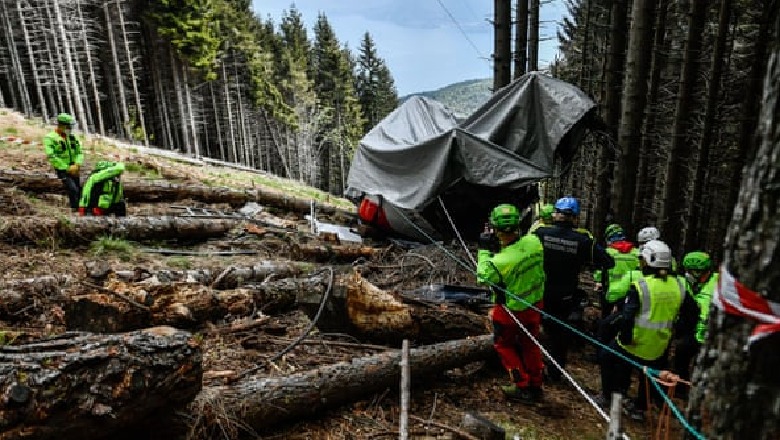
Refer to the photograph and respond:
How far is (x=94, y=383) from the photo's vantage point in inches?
100

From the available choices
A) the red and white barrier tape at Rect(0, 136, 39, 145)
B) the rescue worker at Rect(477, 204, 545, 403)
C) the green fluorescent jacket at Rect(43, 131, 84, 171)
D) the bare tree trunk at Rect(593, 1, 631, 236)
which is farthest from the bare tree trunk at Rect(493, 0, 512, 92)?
the red and white barrier tape at Rect(0, 136, 39, 145)

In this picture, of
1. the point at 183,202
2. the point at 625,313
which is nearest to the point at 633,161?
the point at 625,313

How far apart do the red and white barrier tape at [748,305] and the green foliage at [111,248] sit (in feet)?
24.0

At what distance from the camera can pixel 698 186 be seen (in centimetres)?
1152

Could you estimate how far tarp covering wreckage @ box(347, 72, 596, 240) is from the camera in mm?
6648

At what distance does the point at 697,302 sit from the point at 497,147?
3.22 meters

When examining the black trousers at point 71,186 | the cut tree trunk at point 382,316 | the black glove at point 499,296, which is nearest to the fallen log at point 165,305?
the cut tree trunk at point 382,316

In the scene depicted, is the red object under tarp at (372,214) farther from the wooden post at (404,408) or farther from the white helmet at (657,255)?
the wooden post at (404,408)

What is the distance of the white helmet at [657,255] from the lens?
4.06 meters

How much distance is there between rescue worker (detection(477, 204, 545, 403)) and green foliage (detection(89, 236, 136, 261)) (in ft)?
18.0

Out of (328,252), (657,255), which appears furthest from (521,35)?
(657,255)

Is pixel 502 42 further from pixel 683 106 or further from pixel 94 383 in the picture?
pixel 94 383

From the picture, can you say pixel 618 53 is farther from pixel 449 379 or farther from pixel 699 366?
pixel 699 366

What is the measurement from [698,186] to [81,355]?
43.5 feet
